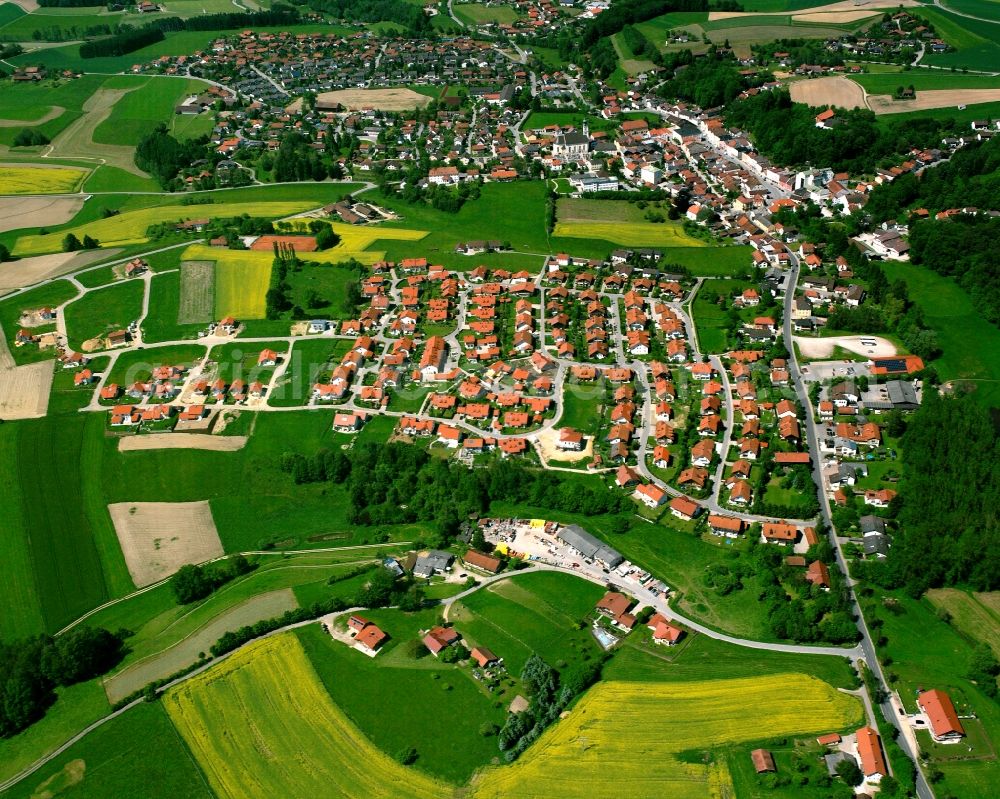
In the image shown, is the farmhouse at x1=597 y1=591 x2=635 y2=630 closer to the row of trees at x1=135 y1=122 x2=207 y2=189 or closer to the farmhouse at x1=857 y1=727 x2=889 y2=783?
the farmhouse at x1=857 y1=727 x2=889 y2=783

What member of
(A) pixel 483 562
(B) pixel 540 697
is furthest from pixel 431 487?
(B) pixel 540 697

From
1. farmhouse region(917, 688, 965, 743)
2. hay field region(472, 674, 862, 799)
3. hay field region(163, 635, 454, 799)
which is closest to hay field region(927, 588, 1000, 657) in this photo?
farmhouse region(917, 688, 965, 743)

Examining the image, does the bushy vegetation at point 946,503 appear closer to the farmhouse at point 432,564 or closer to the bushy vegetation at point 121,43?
the farmhouse at point 432,564

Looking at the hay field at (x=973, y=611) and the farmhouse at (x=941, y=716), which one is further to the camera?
the hay field at (x=973, y=611)

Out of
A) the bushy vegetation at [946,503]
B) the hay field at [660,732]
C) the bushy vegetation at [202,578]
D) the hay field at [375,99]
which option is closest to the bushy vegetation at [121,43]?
the hay field at [375,99]

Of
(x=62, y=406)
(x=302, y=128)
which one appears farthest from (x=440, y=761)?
(x=302, y=128)

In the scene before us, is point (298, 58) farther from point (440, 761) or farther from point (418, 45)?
point (440, 761)
